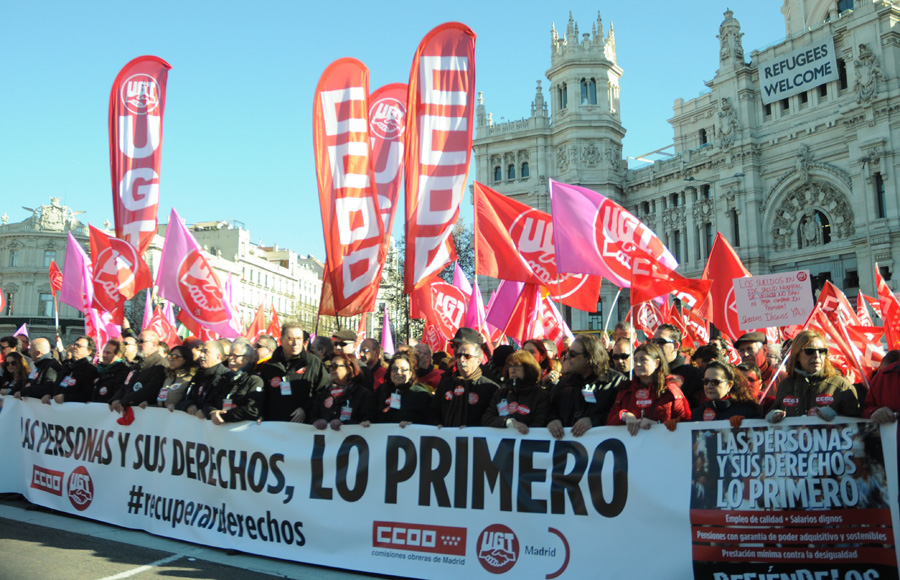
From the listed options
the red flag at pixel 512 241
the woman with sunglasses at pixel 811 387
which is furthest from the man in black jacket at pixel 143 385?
→ the woman with sunglasses at pixel 811 387

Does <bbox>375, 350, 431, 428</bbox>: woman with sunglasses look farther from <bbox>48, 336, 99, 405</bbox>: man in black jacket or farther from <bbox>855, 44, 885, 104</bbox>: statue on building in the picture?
<bbox>855, 44, 885, 104</bbox>: statue on building

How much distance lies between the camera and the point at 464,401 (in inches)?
259

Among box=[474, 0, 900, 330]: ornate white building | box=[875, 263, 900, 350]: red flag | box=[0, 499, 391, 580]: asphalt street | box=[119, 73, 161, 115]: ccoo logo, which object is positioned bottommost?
box=[0, 499, 391, 580]: asphalt street

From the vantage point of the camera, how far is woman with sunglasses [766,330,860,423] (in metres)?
5.18

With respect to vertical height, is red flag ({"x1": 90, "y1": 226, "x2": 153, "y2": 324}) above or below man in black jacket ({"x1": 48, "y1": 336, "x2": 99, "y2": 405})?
above

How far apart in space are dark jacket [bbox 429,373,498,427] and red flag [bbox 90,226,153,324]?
7.18 m

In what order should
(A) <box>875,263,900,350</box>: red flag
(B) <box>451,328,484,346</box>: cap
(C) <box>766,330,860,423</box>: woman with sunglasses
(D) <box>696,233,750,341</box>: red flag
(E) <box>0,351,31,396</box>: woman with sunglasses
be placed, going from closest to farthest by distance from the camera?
(C) <box>766,330,860,423</box>: woman with sunglasses < (B) <box>451,328,484,346</box>: cap < (E) <box>0,351,31,396</box>: woman with sunglasses < (A) <box>875,263,900,350</box>: red flag < (D) <box>696,233,750,341</box>: red flag

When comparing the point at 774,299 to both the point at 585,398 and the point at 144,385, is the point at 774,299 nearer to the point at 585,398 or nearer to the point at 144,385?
the point at 585,398

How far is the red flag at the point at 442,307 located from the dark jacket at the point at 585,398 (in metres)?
8.14

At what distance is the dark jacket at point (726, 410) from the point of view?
5496 mm

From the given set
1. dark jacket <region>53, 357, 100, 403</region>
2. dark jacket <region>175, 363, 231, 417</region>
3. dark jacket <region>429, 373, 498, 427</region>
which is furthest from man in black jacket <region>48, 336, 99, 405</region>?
dark jacket <region>429, 373, 498, 427</region>

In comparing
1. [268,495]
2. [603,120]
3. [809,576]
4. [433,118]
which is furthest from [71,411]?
[603,120]

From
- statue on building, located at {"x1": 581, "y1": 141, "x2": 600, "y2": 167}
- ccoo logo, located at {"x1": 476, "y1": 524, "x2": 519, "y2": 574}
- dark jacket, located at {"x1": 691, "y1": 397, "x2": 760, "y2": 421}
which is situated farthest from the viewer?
statue on building, located at {"x1": 581, "y1": 141, "x2": 600, "y2": 167}

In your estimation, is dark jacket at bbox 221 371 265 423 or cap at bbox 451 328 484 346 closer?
cap at bbox 451 328 484 346
